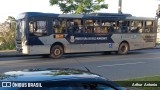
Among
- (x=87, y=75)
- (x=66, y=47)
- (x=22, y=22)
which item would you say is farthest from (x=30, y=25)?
(x=87, y=75)

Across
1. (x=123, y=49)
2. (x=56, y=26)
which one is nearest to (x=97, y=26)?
(x=123, y=49)

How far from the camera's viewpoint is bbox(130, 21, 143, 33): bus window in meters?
25.5

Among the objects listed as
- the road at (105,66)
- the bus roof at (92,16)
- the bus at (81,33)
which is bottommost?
the road at (105,66)

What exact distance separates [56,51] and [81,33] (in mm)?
2234

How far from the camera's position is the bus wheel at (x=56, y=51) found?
21.6 meters

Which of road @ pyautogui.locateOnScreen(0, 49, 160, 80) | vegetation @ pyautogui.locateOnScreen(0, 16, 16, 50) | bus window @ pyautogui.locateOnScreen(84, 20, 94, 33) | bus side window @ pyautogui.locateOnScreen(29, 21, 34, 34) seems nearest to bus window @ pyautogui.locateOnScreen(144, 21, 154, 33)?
road @ pyautogui.locateOnScreen(0, 49, 160, 80)

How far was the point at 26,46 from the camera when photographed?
20.8m

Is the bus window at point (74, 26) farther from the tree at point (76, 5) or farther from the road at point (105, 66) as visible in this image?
the tree at point (76, 5)

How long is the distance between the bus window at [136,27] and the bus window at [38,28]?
7.20 meters

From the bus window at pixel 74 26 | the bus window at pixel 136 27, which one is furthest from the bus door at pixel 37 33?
the bus window at pixel 136 27

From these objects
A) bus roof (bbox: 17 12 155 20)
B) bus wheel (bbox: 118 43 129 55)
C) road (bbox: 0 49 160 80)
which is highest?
bus roof (bbox: 17 12 155 20)

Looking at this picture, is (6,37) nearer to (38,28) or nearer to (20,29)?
(20,29)

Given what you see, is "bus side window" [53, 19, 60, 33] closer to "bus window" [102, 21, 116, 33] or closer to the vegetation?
"bus window" [102, 21, 116, 33]

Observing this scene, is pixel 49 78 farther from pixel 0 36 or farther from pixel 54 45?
pixel 0 36
